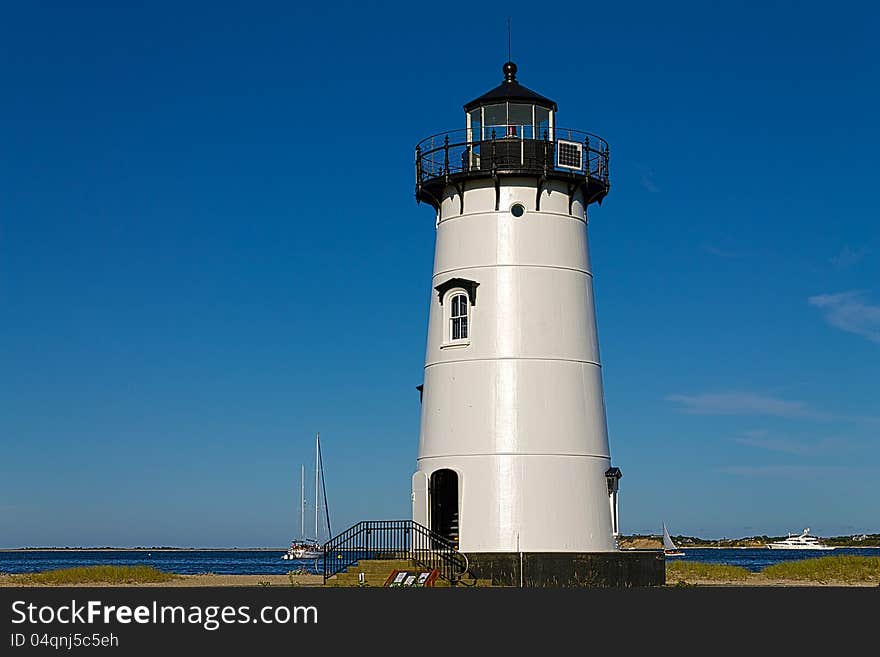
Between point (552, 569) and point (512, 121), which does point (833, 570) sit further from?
point (512, 121)

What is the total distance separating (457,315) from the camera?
3106 cm

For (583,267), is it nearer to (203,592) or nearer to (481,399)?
(481,399)

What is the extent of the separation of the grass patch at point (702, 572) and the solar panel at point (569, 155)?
Result: 1550 cm

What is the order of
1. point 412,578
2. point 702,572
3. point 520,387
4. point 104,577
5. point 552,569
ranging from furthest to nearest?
1. point 702,572
2. point 104,577
3. point 520,387
4. point 552,569
5. point 412,578

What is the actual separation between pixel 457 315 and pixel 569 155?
4.44 m

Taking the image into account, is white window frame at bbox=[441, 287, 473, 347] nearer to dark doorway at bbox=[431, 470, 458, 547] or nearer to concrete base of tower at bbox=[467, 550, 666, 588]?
dark doorway at bbox=[431, 470, 458, 547]

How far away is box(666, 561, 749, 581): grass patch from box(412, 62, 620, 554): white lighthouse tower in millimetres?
12470

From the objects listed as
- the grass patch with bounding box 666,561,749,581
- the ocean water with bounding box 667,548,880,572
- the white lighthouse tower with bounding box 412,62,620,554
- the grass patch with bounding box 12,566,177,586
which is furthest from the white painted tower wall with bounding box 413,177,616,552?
the ocean water with bounding box 667,548,880,572

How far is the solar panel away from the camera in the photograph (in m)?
31.0

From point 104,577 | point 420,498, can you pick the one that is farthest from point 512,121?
point 104,577

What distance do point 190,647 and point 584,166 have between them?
16458 millimetres

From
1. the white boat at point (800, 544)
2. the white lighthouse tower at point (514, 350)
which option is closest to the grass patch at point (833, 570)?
the white lighthouse tower at point (514, 350)

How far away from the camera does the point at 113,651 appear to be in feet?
60.6

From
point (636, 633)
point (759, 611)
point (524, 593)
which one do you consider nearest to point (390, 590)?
point (524, 593)
